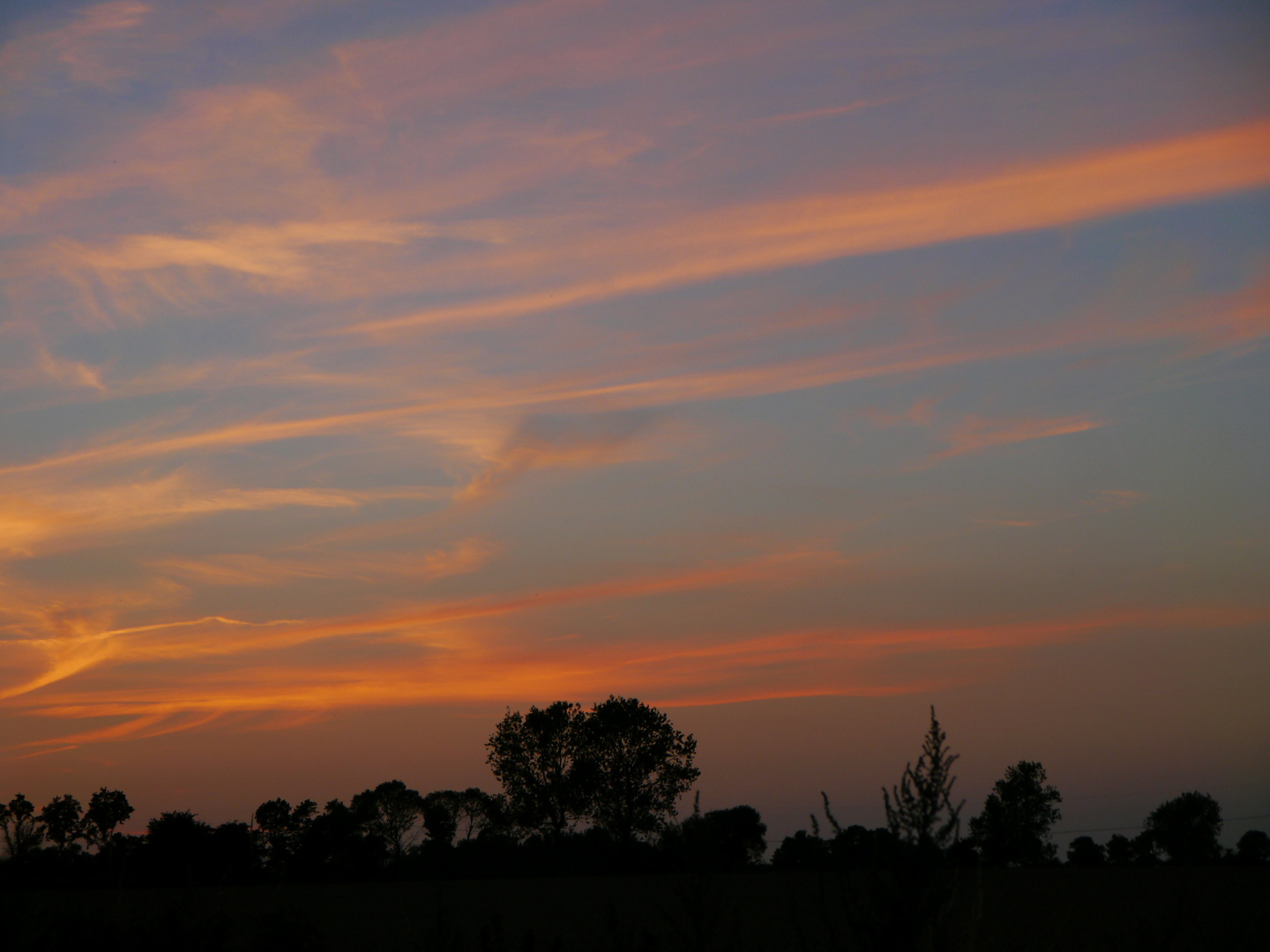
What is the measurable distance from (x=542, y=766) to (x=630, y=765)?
8.23 metres

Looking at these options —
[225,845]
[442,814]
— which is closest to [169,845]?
[225,845]

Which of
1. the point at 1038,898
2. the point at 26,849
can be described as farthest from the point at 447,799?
the point at 26,849

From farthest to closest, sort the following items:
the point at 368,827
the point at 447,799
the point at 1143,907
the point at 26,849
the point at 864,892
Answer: the point at 447,799 < the point at 368,827 < the point at 1143,907 < the point at 26,849 < the point at 864,892

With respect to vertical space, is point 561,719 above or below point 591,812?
above

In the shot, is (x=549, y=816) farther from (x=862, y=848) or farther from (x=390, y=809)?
(x=862, y=848)

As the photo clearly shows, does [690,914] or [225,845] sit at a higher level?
[690,914]

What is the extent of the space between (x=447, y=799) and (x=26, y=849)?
125220mm

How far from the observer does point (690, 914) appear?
8.17 metres

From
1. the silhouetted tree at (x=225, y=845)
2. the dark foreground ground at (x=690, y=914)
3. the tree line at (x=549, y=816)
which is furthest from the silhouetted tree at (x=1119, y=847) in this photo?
the silhouetted tree at (x=225, y=845)

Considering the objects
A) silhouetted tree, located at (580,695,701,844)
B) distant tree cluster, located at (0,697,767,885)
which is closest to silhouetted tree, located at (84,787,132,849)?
distant tree cluster, located at (0,697,767,885)

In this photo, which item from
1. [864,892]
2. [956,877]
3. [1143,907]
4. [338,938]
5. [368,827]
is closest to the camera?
[956,877]

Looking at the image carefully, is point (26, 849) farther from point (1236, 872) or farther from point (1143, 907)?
point (1236, 872)

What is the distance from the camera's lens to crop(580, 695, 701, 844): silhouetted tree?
92438 millimetres

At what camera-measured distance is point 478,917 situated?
4791 centimetres
